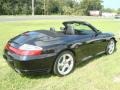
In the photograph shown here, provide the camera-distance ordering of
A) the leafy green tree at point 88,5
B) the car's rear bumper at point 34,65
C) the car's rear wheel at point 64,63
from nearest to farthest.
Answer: the car's rear bumper at point 34,65 < the car's rear wheel at point 64,63 < the leafy green tree at point 88,5

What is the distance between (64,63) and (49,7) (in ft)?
160

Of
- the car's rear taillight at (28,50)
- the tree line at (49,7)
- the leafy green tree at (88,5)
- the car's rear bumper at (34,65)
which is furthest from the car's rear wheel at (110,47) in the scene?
the leafy green tree at (88,5)

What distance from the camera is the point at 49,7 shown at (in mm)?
52938

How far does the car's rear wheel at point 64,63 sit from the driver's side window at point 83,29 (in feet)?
3.18

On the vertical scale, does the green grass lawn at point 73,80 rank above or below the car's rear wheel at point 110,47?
below

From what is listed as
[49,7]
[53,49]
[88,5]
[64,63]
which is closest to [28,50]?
[53,49]

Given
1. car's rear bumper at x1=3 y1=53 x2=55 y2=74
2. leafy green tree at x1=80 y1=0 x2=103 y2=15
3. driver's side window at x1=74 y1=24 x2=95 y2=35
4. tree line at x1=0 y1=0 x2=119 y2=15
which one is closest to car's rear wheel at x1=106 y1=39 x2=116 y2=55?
Answer: driver's side window at x1=74 y1=24 x2=95 y2=35

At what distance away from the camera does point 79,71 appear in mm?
5633

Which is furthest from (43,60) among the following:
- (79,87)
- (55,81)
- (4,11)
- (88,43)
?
(4,11)

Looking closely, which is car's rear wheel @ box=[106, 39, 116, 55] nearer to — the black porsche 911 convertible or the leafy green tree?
the black porsche 911 convertible

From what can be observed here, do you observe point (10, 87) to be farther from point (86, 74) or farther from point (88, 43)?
point (88, 43)

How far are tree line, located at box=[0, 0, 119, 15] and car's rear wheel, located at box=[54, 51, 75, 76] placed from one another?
129 ft

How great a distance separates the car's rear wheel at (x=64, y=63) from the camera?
16.5ft

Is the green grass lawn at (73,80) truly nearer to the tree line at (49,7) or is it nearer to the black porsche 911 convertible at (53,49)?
the black porsche 911 convertible at (53,49)
